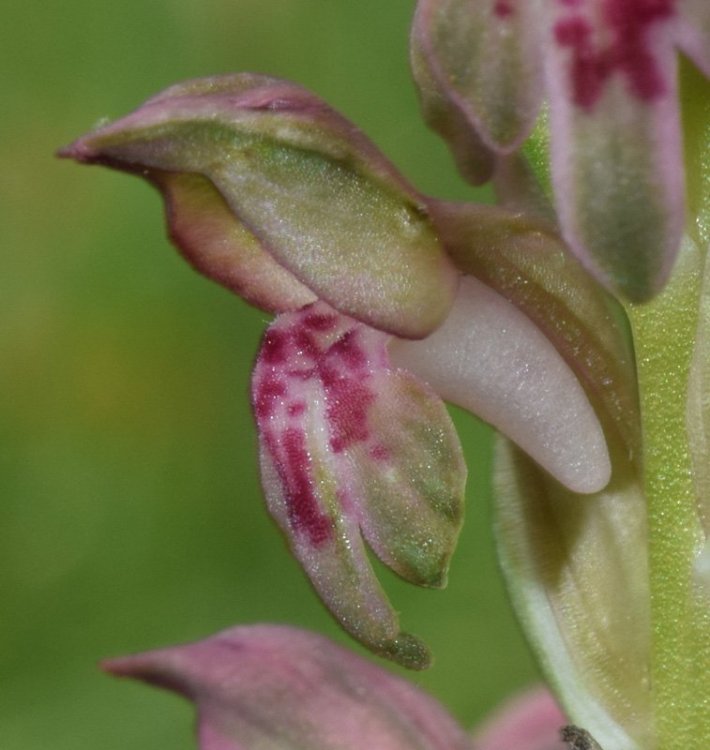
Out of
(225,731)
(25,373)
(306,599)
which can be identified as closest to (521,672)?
(306,599)

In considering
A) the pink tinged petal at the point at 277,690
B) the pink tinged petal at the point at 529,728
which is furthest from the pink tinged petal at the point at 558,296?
the pink tinged petal at the point at 529,728

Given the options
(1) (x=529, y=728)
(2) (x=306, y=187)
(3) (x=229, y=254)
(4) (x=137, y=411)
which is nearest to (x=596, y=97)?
(2) (x=306, y=187)

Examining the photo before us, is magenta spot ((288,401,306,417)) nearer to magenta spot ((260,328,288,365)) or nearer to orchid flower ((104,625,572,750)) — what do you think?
magenta spot ((260,328,288,365))

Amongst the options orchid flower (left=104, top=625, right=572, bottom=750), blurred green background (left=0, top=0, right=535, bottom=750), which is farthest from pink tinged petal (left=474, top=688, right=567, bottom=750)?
blurred green background (left=0, top=0, right=535, bottom=750)

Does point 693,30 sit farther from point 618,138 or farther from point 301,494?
point 301,494

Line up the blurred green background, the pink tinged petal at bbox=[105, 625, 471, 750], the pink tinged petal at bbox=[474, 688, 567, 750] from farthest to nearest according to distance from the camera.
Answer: the blurred green background, the pink tinged petal at bbox=[474, 688, 567, 750], the pink tinged petal at bbox=[105, 625, 471, 750]
